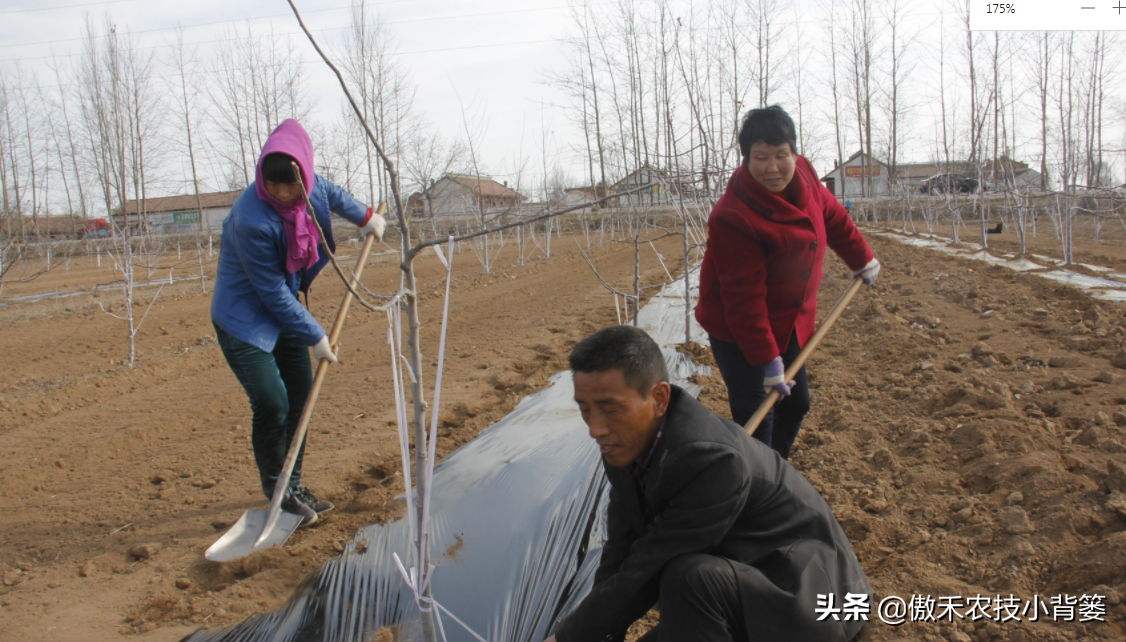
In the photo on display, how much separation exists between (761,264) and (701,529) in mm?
1039

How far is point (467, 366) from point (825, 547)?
4287mm

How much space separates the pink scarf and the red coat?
1.40m

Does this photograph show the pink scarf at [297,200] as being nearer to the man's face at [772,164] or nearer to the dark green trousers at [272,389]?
the dark green trousers at [272,389]

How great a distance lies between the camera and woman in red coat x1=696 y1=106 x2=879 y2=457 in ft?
6.72

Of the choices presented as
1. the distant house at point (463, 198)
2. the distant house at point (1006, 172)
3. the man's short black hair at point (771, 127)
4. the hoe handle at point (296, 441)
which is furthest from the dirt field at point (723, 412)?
the distant house at point (1006, 172)

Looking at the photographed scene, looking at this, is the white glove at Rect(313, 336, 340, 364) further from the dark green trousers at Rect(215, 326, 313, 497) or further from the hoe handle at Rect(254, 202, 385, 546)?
the dark green trousers at Rect(215, 326, 313, 497)

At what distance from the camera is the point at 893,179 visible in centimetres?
2064

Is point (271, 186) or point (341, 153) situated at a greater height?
point (341, 153)

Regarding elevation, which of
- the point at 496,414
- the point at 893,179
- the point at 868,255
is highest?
the point at 893,179

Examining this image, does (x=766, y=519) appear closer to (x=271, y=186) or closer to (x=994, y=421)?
(x=271, y=186)

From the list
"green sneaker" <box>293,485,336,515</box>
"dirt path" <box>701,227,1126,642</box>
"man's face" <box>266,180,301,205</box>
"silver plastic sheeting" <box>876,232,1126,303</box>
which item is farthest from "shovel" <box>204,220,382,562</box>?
"silver plastic sheeting" <box>876,232,1126,303</box>

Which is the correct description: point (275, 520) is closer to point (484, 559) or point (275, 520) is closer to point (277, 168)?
point (484, 559)

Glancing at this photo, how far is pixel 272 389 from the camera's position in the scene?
8.48ft

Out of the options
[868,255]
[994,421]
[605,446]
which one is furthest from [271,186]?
[994,421]
